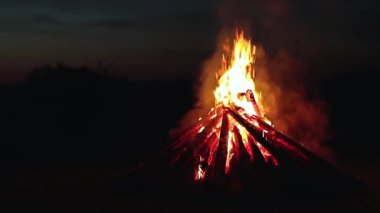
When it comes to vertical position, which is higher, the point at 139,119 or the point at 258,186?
the point at 139,119

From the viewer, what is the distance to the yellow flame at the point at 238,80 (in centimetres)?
1086

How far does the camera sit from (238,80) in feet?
36.1

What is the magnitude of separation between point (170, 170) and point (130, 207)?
4.00ft

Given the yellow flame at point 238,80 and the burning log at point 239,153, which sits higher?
the yellow flame at point 238,80

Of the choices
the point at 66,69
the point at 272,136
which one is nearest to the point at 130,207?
the point at 272,136

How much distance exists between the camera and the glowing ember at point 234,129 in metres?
9.64

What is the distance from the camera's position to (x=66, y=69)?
27953mm

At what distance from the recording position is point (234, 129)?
9.98m

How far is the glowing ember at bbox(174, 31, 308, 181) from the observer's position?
964 centimetres

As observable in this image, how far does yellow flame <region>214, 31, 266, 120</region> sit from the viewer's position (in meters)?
10.9

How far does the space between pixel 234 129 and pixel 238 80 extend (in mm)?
1402

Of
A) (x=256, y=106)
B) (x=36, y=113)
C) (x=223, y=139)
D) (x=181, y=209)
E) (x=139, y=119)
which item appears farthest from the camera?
(x=139, y=119)

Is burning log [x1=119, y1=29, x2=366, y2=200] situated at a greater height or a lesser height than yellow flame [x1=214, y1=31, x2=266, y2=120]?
lesser

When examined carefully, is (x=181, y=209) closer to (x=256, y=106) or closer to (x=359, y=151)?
(x=256, y=106)
